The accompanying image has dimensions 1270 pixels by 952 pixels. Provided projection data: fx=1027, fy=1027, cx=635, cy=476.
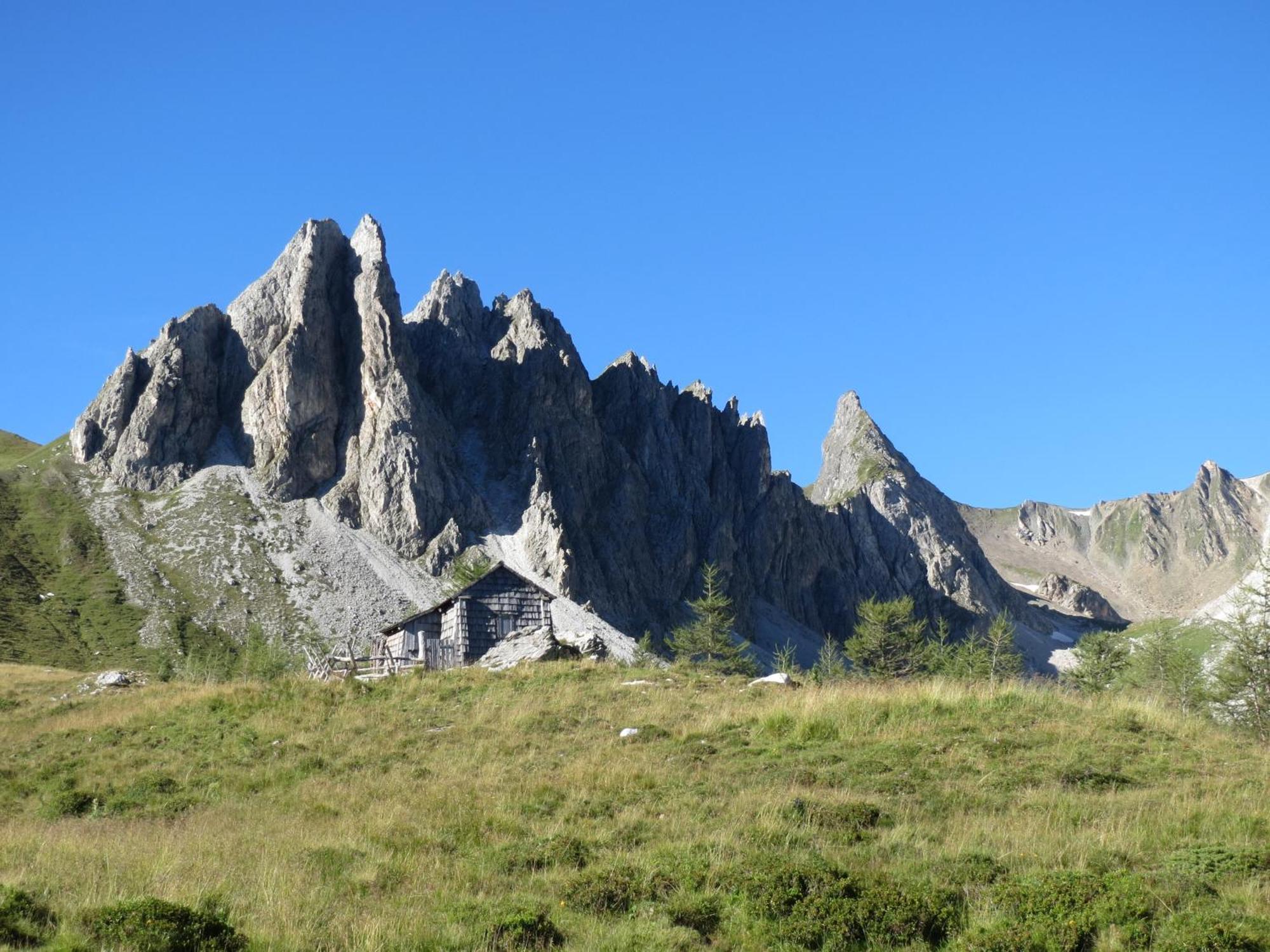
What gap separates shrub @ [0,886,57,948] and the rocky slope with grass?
9241 centimetres

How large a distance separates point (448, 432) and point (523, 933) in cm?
13220

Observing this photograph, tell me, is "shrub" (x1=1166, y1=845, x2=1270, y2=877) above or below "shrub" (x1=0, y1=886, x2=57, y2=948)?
below

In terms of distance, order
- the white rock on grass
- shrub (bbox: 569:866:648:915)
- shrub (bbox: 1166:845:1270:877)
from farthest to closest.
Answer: the white rock on grass < shrub (bbox: 1166:845:1270:877) < shrub (bbox: 569:866:648:915)

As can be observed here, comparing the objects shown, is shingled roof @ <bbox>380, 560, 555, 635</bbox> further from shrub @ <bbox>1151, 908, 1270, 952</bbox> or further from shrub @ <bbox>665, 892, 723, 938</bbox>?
shrub @ <bbox>1151, 908, 1270, 952</bbox>

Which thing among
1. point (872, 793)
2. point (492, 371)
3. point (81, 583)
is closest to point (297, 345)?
point (492, 371)

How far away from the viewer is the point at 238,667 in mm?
71812

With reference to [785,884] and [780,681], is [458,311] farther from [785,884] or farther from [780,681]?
[785,884]

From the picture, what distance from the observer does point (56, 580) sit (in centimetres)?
10006

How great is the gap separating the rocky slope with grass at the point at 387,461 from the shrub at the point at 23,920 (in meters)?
92.4

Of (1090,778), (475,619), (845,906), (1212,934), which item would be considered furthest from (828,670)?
(1212,934)

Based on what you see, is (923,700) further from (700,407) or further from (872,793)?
(700,407)

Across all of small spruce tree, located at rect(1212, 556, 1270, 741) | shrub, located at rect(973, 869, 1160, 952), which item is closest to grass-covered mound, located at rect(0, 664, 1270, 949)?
shrub, located at rect(973, 869, 1160, 952)

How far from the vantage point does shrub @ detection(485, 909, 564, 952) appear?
978cm

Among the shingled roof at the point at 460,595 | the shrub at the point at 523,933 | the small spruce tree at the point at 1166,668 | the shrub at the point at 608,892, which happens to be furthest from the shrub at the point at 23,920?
the small spruce tree at the point at 1166,668
